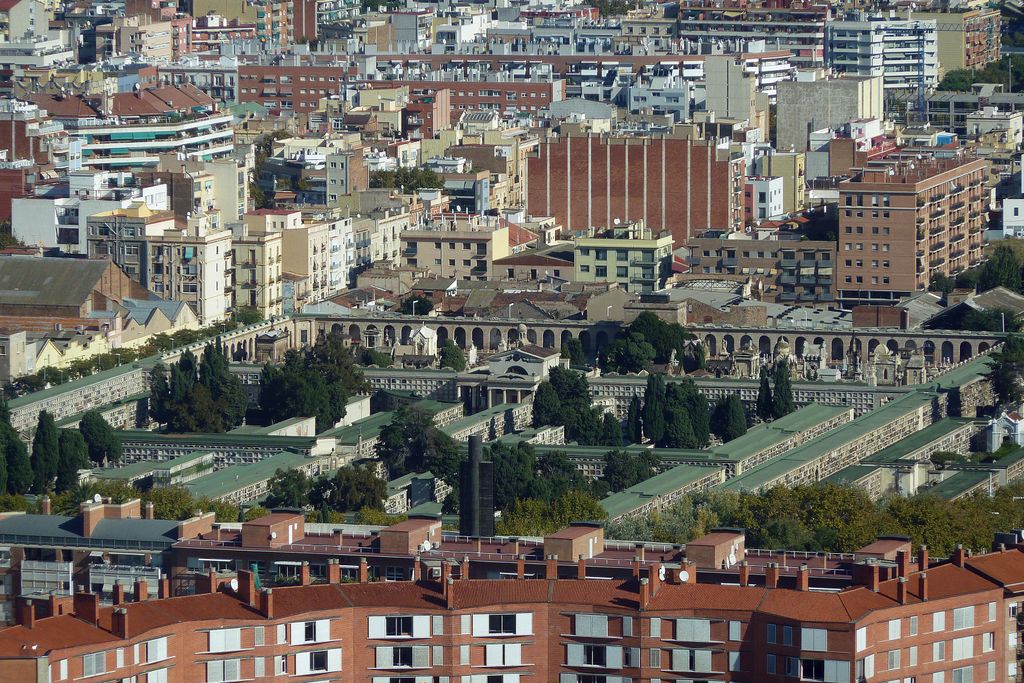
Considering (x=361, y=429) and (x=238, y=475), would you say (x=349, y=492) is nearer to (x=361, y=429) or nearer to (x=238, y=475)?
(x=238, y=475)

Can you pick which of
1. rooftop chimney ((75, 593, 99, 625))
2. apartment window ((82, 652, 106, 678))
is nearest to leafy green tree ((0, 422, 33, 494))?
rooftop chimney ((75, 593, 99, 625))

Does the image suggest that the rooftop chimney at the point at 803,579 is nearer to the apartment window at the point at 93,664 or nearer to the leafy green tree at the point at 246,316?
the apartment window at the point at 93,664

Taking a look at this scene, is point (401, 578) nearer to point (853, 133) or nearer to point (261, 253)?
point (261, 253)

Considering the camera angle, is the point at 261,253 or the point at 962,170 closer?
the point at 261,253

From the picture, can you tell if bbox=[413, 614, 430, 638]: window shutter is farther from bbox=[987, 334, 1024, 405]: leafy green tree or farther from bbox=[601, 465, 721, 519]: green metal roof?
bbox=[987, 334, 1024, 405]: leafy green tree

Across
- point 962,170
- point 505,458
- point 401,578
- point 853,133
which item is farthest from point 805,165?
point 401,578

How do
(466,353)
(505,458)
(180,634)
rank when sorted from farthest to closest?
(466,353) < (505,458) < (180,634)
